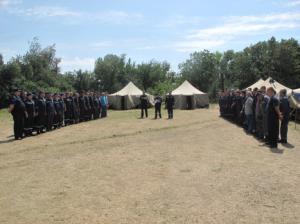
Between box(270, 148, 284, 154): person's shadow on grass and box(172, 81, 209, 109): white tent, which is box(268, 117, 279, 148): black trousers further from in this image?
box(172, 81, 209, 109): white tent

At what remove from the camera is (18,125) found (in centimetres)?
1677

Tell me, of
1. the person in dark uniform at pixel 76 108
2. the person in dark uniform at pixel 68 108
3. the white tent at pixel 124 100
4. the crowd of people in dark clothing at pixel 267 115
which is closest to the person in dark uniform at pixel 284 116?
the crowd of people in dark clothing at pixel 267 115

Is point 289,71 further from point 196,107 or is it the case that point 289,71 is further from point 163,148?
point 163,148

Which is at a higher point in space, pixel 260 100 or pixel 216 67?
pixel 216 67

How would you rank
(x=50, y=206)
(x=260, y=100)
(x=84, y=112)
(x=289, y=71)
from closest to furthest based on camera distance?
(x=50, y=206)
(x=260, y=100)
(x=84, y=112)
(x=289, y=71)

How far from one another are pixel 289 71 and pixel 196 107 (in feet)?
106

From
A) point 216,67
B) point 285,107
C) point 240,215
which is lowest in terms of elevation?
point 240,215

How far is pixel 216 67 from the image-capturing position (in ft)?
274

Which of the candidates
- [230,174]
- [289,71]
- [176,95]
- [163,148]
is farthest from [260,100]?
[289,71]

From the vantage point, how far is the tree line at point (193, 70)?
201 feet

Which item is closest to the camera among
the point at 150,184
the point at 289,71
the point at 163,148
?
the point at 150,184

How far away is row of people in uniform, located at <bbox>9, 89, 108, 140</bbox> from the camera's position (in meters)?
16.7

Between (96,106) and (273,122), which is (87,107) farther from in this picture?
(273,122)

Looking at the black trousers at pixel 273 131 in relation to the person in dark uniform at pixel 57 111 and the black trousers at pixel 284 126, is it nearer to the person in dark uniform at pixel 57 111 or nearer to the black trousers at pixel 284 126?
the black trousers at pixel 284 126
